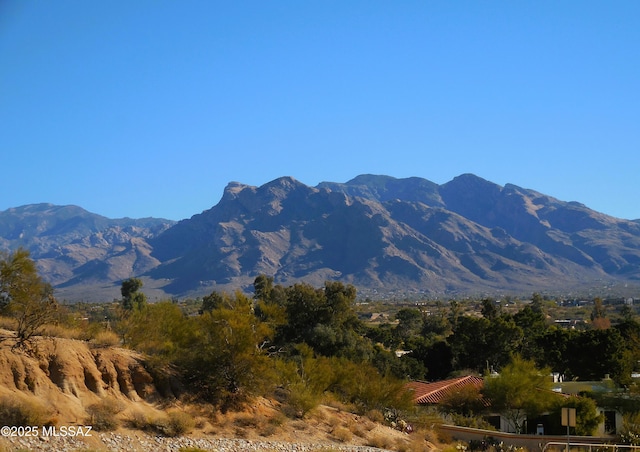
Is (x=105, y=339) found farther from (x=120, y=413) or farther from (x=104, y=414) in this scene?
(x=104, y=414)

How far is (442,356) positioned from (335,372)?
81.8 feet

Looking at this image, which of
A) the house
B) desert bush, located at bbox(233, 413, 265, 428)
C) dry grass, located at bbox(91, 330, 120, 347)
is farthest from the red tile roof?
dry grass, located at bbox(91, 330, 120, 347)

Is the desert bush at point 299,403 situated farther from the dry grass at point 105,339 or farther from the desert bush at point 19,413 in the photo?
the desert bush at point 19,413

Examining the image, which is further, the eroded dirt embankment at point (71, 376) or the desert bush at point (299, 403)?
the desert bush at point (299, 403)

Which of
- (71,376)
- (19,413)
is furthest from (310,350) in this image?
(19,413)

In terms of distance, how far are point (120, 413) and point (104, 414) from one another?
3.40ft

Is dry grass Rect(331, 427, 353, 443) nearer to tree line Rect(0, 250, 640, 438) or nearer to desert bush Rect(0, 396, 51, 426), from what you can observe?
tree line Rect(0, 250, 640, 438)

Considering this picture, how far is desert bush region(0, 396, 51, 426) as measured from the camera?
71.2 feet

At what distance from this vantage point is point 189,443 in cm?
2514

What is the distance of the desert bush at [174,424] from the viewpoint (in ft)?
83.7

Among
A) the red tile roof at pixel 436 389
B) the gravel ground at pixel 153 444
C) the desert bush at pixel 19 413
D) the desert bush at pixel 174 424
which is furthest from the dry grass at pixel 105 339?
the red tile roof at pixel 436 389

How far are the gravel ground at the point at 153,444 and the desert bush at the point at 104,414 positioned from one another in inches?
17.4

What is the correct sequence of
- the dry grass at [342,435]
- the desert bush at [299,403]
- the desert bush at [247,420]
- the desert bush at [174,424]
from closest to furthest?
the desert bush at [174,424] → the desert bush at [247,420] → the dry grass at [342,435] → the desert bush at [299,403]

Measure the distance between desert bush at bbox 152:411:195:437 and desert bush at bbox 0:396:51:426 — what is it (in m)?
4.09
